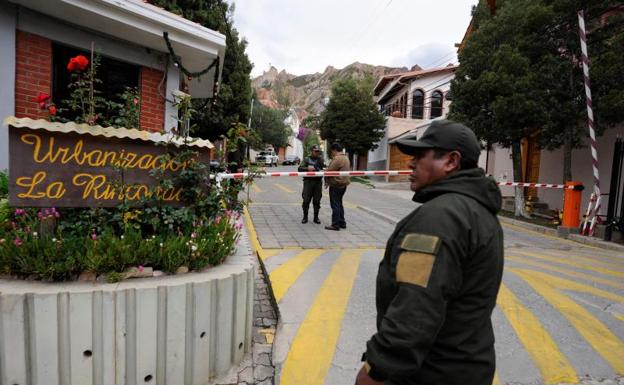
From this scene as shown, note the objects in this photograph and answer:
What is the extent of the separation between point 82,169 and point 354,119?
1037 inches

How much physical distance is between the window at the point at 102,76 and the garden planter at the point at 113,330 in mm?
3807

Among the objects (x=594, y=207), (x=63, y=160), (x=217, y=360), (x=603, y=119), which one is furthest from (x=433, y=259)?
(x=603, y=119)

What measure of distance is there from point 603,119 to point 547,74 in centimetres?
176

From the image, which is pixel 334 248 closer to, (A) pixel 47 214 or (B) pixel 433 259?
(A) pixel 47 214

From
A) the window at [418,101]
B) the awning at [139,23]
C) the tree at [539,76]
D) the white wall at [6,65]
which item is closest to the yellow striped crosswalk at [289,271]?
the awning at [139,23]

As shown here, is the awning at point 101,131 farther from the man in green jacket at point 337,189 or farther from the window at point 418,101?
the window at point 418,101

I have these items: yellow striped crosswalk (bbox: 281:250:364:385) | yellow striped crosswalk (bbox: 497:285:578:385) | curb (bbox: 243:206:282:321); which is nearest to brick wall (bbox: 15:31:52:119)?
curb (bbox: 243:206:282:321)

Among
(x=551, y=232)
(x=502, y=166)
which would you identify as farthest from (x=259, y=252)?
(x=502, y=166)

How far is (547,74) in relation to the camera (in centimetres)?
967

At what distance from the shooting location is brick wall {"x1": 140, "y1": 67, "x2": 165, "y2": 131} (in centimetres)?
626

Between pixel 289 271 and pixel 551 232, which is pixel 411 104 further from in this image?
pixel 289 271

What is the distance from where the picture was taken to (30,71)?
5.08 m

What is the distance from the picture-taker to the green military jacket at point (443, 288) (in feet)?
4.25

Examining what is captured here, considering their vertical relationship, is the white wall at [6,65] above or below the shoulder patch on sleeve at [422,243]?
above
